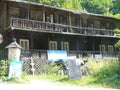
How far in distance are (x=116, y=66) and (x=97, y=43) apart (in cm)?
1614

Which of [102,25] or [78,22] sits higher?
[78,22]

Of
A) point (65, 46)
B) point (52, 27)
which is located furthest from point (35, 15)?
point (65, 46)

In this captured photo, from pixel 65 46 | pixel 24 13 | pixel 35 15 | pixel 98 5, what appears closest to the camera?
pixel 24 13

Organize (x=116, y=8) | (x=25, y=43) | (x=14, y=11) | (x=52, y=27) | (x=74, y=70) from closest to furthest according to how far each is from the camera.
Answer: (x=74, y=70)
(x=14, y=11)
(x=52, y=27)
(x=25, y=43)
(x=116, y=8)

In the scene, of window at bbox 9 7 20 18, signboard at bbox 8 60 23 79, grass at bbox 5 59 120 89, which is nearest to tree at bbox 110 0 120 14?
window at bbox 9 7 20 18

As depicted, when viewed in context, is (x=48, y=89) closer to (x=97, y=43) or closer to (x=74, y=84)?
(x=74, y=84)

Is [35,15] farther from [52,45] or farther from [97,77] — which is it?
[97,77]

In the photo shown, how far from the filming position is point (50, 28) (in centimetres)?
2970

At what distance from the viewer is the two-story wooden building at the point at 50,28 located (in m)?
28.6

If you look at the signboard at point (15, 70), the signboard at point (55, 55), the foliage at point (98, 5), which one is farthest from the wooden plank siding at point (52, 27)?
the foliage at point (98, 5)

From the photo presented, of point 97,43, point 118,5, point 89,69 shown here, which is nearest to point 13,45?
point 89,69

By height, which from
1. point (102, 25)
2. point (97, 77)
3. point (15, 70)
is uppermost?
point (102, 25)

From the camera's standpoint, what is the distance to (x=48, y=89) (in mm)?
15312

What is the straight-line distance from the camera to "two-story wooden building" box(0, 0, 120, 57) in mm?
28578
